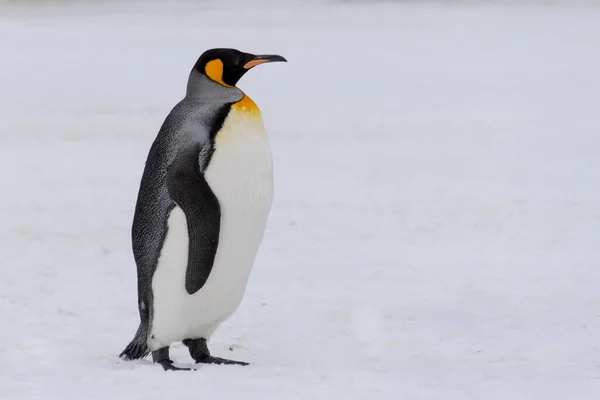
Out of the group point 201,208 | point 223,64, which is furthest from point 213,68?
point 201,208

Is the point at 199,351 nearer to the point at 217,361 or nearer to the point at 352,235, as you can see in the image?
the point at 217,361

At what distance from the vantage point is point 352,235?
20.6ft

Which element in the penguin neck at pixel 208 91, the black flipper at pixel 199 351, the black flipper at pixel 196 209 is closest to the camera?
the black flipper at pixel 196 209

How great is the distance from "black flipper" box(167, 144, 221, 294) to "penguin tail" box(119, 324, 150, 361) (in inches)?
11.0

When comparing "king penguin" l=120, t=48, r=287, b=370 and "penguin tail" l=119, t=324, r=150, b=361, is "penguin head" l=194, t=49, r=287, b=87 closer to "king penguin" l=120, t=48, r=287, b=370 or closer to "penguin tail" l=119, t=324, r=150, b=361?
"king penguin" l=120, t=48, r=287, b=370

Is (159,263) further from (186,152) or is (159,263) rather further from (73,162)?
(73,162)

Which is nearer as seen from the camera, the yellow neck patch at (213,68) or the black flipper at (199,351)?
the yellow neck patch at (213,68)

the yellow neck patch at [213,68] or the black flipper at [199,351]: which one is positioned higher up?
the yellow neck patch at [213,68]

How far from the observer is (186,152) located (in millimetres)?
3275

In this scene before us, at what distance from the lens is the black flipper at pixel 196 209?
3.25m

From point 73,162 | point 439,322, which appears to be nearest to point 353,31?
point 73,162

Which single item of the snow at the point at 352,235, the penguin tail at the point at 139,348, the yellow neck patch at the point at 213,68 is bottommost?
the snow at the point at 352,235

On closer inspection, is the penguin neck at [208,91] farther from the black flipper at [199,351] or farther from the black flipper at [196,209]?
the black flipper at [199,351]

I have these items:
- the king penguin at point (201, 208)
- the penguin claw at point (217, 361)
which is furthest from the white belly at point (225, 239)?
the penguin claw at point (217, 361)
